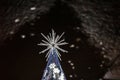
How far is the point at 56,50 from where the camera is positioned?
6.41 ft

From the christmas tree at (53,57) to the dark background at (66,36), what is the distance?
0.12ft

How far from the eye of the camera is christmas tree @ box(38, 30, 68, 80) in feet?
6.13

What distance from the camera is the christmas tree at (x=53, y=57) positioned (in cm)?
187

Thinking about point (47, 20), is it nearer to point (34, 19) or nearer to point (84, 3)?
point (34, 19)

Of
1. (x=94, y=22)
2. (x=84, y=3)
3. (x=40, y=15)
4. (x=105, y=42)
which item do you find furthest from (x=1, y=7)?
(x=105, y=42)

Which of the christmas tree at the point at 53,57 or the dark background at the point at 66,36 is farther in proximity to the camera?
the christmas tree at the point at 53,57

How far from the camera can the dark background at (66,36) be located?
1.59m

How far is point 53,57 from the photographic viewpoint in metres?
1.95

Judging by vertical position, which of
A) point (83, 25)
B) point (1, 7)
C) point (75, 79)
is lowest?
point (75, 79)

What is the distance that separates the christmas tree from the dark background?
35 mm

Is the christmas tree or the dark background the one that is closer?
the dark background

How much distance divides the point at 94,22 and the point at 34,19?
39cm

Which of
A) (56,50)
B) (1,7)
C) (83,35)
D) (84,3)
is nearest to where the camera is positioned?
(1,7)

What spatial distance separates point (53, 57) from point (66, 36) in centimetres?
19
